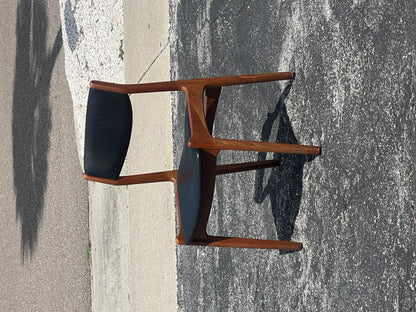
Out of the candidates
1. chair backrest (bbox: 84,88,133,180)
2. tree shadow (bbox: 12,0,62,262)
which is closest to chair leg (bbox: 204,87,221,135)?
chair backrest (bbox: 84,88,133,180)

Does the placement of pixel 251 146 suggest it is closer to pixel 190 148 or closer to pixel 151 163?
pixel 190 148

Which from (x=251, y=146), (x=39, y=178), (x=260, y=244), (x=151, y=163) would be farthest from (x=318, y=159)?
(x=39, y=178)

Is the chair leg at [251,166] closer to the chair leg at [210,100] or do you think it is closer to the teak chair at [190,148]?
the teak chair at [190,148]

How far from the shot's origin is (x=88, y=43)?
509 cm

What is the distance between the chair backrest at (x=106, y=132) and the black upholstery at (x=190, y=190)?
0.29 metres

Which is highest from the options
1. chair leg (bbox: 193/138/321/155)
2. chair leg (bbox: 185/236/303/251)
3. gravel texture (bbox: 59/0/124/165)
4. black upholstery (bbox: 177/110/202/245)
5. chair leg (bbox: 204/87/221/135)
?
gravel texture (bbox: 59/0/124/165)

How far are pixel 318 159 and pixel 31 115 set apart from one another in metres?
4.40

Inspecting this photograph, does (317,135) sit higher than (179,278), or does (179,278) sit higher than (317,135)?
(317,135)

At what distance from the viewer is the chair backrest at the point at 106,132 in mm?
2709

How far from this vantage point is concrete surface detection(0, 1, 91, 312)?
554 centimetres

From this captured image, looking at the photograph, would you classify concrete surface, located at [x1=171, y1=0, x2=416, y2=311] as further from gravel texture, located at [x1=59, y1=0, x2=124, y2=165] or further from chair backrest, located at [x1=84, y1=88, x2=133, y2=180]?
gravel texture, located at [x1=59, y1=0, x2=124, y2=165]

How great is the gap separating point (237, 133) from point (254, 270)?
69 centimetres

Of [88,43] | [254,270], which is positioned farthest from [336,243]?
[88,43]

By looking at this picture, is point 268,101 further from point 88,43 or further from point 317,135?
point 88,43
